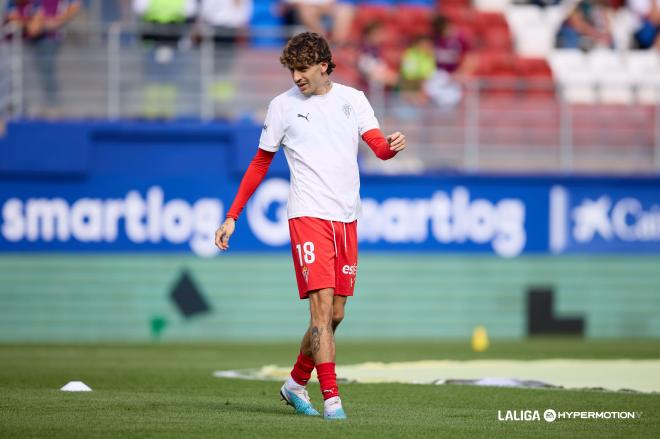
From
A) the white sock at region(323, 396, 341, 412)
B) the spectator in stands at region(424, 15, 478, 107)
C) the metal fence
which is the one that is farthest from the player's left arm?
the spectator in stands at region(424, 15, 478, 107)

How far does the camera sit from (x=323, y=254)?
8.24 m

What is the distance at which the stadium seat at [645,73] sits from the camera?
2150cm

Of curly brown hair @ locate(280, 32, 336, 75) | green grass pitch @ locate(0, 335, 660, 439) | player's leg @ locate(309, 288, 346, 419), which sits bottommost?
green grass pitch @ locate(0, 335, 660, 439)

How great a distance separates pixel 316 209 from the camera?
8.34 meters

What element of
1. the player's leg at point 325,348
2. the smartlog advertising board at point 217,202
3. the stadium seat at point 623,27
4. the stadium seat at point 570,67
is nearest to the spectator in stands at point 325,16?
the smartlog advertising board at point 217,202

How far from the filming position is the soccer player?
27.0 feet

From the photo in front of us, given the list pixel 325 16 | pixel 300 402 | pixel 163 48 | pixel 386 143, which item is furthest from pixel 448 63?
pixel 300 402

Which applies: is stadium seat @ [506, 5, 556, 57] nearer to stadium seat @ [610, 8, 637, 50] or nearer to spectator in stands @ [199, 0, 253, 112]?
stadium seat @ [610, 8, 637, 50]

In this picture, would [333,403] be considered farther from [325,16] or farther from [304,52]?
[325,16]

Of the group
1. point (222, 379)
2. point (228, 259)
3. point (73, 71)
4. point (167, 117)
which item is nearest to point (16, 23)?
point (73, 71)

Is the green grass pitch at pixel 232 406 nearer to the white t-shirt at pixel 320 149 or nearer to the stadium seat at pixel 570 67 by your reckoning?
the white t-shirt at pixel 320 149

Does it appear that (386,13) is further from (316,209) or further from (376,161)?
(316,209)

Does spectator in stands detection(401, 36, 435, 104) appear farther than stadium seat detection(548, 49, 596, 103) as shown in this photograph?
No

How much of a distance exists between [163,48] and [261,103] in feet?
5.45
